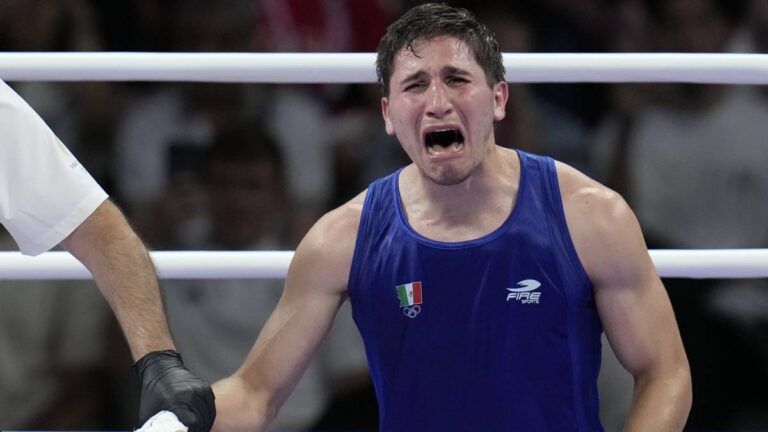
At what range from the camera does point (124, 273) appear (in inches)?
75.5

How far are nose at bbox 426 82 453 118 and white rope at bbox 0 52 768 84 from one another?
9.5 inches

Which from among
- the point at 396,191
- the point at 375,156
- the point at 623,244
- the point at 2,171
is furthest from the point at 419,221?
the point at 375,156

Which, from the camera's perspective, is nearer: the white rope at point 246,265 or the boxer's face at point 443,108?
the boxer's face at point 443,108

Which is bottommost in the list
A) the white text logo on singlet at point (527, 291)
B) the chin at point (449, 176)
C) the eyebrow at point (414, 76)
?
the white text logo on singlet at point (527, 291)

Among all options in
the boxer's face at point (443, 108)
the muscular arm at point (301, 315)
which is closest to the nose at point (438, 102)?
the boxer's face at point (443, 108)

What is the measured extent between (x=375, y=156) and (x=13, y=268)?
1621mm

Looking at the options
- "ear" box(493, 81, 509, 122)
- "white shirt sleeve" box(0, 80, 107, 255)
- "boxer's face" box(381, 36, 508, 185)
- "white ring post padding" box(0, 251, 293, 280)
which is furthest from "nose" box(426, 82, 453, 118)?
"white shirt sleeve" box(0, 80, 107, 255)

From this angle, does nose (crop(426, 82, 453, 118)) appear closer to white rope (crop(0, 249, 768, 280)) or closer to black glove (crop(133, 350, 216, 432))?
white rope (crop(0, 249, 768, 280))

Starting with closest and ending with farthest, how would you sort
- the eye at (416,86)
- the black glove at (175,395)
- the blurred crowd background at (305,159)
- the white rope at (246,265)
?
the black glove at (175,395) → the eye at (416,86) → the white rope at (246,265) → the blurred crowd background at (305,159)

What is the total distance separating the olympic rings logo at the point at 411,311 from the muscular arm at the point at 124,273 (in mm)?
382

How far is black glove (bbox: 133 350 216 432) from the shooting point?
1714 mm

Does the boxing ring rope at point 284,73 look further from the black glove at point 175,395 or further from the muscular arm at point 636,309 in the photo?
the black glove at point 175,395

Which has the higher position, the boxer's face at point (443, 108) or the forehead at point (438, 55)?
the forehead at point (438, 55)

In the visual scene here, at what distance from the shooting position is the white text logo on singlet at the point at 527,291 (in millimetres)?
1926
